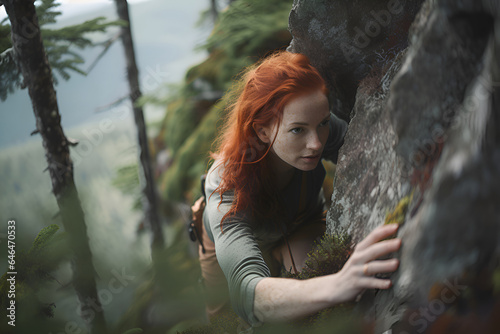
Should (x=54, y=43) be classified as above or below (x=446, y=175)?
above

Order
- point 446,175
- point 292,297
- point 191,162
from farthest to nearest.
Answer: point 191,162 → point 292,297 → point 446,175

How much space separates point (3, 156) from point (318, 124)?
3.07 meters

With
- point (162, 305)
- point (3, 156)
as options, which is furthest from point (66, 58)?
point (162, 305)

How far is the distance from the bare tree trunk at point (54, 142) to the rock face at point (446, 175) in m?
2.34

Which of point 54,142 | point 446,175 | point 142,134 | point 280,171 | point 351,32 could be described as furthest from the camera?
point 142,134

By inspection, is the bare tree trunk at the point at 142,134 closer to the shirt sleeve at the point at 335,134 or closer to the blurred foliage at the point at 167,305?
the blurred foliage at the point at 167,305

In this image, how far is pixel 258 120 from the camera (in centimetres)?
207

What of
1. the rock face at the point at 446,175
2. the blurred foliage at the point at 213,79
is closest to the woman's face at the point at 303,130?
the rock face at the point at 446,175

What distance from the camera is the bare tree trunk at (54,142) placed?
2.42 meters

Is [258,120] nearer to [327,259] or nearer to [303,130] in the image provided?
[303,130]

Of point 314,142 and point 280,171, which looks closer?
point 314,142

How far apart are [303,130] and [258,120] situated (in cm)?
30

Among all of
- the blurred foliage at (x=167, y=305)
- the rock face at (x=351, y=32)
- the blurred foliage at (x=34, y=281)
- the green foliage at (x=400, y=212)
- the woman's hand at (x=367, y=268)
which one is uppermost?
the rock face at (x=351, y=32)

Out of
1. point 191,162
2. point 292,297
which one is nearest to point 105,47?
point 191,162
